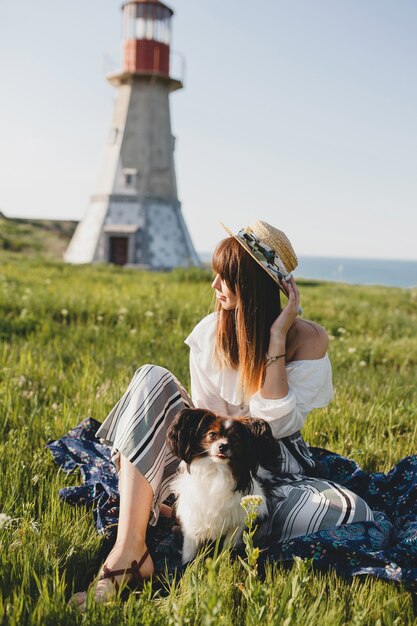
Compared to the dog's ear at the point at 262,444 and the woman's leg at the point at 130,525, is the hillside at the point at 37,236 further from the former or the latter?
the dog's ear at the point at 262,444

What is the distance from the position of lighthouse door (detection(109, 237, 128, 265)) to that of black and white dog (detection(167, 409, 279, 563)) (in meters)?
25.4

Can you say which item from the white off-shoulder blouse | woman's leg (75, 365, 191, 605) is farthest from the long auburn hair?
woman's leg (75, 365, 191, 605)

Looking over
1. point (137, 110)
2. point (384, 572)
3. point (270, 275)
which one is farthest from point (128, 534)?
point (137, 110)

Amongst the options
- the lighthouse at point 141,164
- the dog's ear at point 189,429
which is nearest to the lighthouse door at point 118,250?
the lighthouse at point 141,164

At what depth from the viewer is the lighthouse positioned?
1062 inches

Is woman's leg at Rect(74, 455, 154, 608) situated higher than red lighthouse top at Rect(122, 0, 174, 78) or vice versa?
red lighthouse top at Rect(122, 0, 174, 78)

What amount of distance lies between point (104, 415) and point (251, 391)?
4.69 feet

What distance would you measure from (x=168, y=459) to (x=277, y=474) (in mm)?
552

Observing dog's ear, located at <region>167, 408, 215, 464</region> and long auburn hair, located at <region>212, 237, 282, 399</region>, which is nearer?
dog's ear, located at <region>167, 408, 215, 464</region>

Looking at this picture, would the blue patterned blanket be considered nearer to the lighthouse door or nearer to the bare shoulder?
the bare shoulder

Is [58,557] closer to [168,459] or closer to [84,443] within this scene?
[168,459]

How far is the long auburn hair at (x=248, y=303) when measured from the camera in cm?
303

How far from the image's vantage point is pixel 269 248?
2990mm

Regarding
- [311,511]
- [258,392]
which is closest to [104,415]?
[258,392]
